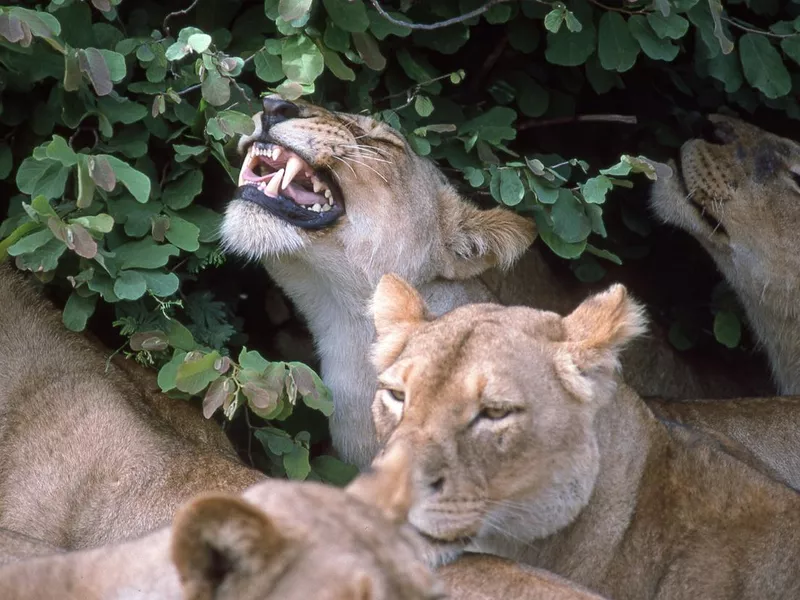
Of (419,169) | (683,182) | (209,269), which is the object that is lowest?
(209,269)

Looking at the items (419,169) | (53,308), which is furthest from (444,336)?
(53,308)

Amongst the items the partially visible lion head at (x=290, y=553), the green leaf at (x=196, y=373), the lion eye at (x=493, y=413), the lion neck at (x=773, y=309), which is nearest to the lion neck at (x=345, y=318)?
the green leaf at (x=196, y=373)

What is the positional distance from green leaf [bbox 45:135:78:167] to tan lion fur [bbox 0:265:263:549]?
79 centimetres

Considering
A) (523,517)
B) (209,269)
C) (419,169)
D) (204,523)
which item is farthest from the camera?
(209,269)

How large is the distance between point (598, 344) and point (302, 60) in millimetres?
1393

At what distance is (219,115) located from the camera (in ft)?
12.6

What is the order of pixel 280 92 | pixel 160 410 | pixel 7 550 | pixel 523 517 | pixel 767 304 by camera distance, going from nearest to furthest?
1. pixel 7 550
2. pixel 523 517
3. pixel 280 92
4. pixel 160 410
5. pixel 767 304

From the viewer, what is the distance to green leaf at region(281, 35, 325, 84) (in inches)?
156

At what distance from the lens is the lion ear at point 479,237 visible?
4410 millimetres

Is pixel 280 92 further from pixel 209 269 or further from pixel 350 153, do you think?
pixel 209 269

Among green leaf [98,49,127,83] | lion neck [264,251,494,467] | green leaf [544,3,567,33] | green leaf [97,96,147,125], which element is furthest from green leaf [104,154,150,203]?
green leaf [544,3,567,33]

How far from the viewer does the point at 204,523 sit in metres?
1.50

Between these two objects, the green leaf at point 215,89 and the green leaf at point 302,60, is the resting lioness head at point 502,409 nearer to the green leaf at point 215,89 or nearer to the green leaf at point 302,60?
the green leaf at point 215,89

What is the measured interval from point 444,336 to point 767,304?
102 inches
